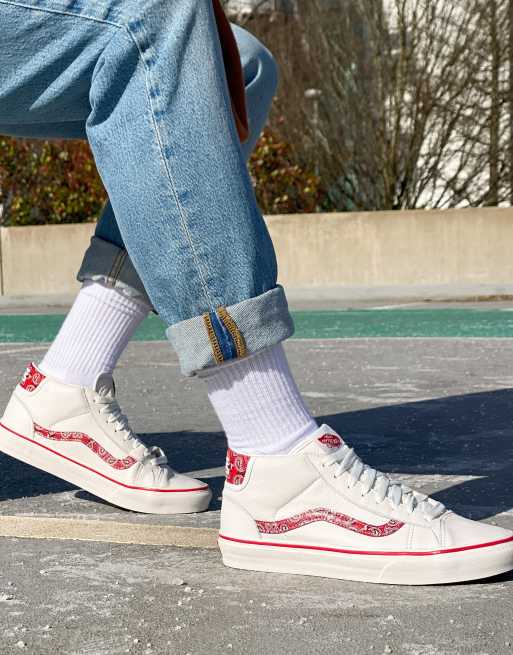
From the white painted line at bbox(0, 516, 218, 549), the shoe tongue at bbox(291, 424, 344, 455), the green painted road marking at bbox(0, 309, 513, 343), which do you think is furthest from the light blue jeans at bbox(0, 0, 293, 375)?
the green painted road marking at bbox(0, 309, 513, 343)

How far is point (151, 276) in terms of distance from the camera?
2.06 m

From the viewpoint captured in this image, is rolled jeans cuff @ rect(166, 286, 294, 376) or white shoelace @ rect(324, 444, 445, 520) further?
white shoelace @ rect(324, 444, 445, 520)

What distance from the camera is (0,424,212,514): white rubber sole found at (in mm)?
2541

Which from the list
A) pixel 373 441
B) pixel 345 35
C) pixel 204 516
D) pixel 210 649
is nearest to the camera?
pixel 210 649

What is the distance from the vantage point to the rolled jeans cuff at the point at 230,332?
2002 millimetres

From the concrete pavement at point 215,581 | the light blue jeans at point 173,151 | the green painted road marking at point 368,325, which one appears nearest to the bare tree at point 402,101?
the green painted road marking at point 368,325

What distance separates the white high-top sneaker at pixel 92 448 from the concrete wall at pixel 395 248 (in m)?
13.4

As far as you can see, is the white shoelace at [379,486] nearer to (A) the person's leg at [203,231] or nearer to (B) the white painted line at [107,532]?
(A) the person's leg at [203,231]

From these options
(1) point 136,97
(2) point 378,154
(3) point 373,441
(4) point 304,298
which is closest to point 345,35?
(2) point 378,154

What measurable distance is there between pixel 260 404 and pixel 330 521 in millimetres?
242

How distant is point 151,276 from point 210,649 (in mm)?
636

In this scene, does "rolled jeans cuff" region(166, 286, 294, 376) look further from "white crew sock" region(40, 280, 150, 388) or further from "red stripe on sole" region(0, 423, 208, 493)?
"white crew sock" region(40, 280, 150, 388)

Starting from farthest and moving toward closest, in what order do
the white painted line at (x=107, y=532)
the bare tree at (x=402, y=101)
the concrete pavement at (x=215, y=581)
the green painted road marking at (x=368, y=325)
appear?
the bare tree at (x=402, y=101), the green painted road marking at (x=368, y=325), the white painted line at (x=107, y=532), the concrete pavement at (x=215, y=581)

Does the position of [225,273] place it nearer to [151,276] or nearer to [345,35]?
[151,276]
